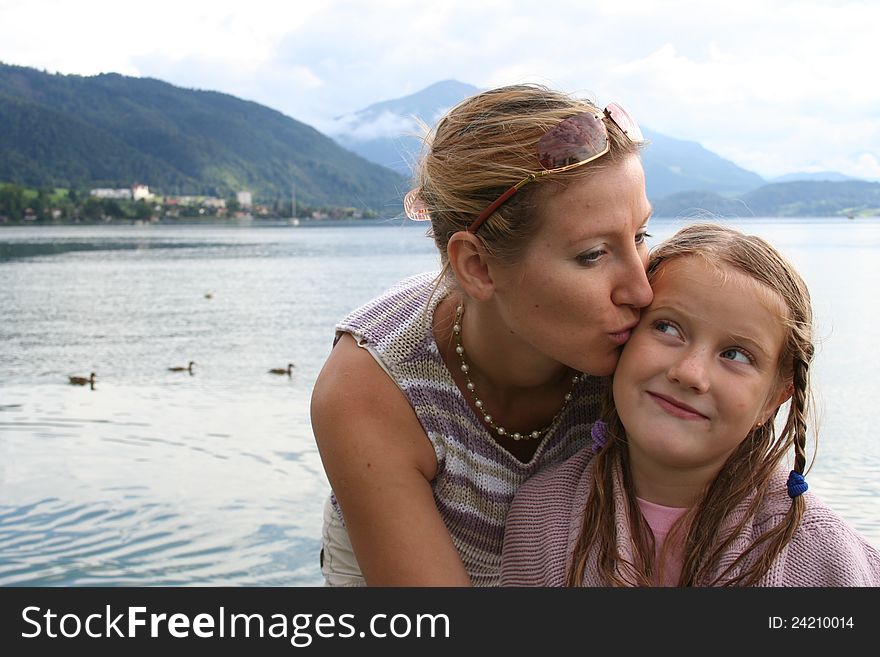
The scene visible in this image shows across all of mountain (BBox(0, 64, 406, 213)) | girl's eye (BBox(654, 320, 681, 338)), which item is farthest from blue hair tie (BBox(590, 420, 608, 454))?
mountain (BBox(0, 64, 406, 213))

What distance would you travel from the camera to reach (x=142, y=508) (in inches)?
357

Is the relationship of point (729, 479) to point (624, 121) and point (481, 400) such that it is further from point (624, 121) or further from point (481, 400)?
point (624, 121)

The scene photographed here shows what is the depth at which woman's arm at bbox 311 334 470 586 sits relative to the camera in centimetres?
282

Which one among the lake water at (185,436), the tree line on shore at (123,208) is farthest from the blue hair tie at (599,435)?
the tree line on shore at (123,208)

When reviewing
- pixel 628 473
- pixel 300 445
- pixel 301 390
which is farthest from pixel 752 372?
pixel 301 390

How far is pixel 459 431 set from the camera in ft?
9.77

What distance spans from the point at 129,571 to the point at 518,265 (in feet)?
19.4

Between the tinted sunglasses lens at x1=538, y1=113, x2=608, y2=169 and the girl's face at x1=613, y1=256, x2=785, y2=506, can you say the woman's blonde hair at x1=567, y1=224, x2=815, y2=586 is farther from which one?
the tinted sunglasses lens at x1=538, y1=113, x2=608, y2=169

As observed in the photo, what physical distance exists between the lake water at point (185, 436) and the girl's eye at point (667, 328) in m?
0.52

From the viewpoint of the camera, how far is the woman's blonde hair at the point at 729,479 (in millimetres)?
2584

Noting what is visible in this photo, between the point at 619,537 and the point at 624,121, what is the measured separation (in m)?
1.20

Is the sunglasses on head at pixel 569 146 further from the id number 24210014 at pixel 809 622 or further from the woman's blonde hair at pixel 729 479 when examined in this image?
the id number 24210014 at pixel 809 622

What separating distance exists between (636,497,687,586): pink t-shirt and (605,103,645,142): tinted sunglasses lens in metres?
1.06

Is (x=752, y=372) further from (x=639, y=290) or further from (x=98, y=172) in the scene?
(x=98, y=172)
